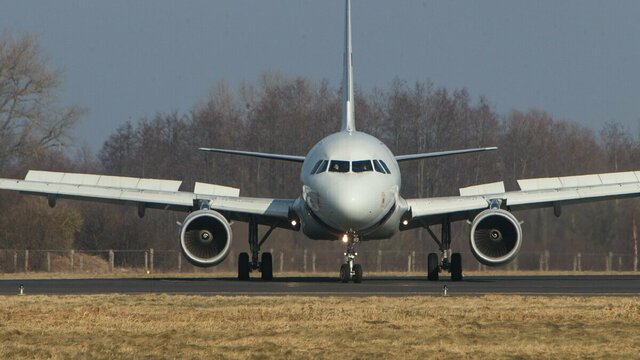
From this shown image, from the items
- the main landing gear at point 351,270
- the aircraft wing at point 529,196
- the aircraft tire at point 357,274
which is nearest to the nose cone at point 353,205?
the main landing gear at point 351,270

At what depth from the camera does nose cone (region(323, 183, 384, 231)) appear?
31406 millimetres

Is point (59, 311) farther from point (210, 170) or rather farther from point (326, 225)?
point (210, 170)

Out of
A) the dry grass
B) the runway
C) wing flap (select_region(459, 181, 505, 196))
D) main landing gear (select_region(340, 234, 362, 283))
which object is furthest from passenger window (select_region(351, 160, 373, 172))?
the dry grass

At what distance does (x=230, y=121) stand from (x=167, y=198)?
169 feet

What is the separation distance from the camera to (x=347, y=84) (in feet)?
131

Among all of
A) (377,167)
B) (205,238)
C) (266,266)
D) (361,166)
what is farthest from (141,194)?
(377,167)

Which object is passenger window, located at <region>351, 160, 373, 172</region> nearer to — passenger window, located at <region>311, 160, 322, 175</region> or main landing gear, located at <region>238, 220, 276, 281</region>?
passenger window, located at <region>311, 160, 322, 175</region>

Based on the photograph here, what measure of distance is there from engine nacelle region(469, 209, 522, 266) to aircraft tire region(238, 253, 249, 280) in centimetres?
632

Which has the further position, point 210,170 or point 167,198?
point 210,170

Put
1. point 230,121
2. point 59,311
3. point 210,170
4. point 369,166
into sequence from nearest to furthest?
point 59,311 → point 369,166 → point 210,170 → point 230,121

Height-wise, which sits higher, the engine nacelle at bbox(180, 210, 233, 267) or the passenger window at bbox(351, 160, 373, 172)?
the passenger window at bbox(351, 160, 373, 172)

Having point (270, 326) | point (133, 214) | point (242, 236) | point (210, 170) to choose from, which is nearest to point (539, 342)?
point (270, 326)

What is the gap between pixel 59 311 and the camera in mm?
21109

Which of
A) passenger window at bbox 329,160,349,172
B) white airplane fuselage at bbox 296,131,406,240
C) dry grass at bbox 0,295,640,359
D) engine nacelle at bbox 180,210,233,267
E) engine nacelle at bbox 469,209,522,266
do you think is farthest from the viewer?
engine nacelle at bbox 180,210,233,267
